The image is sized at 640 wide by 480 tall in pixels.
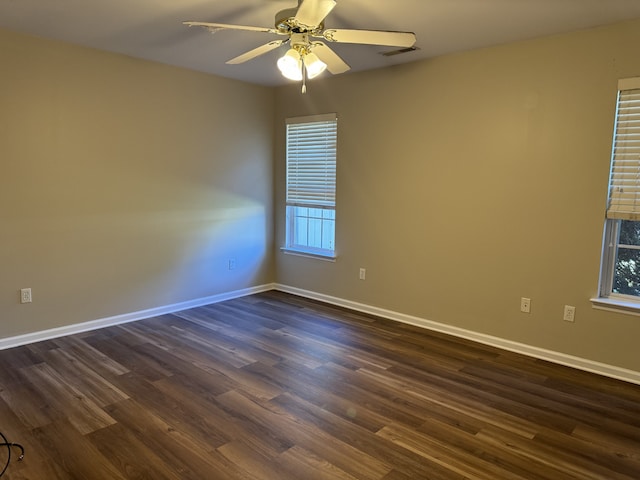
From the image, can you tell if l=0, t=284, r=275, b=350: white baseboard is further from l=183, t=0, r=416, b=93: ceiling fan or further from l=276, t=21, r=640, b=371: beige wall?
l=183, t=0, r=416, b=93: ceiling fan

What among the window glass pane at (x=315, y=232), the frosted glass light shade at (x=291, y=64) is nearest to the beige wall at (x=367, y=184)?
the window glass pane at (x=315, y=232)

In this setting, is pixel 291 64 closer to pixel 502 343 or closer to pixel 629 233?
pixel 629 233

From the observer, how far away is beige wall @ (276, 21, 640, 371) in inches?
125

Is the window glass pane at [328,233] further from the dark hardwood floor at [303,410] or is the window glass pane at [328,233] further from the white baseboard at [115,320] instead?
the dark hardwood floor at [303,410]

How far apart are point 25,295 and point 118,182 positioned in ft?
4.02

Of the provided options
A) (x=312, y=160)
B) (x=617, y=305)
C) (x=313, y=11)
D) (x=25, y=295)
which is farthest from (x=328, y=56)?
(x=25, y=295)

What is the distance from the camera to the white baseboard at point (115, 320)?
142 inches

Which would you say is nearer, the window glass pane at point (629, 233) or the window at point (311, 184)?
the window glass pane at point (629, 233)

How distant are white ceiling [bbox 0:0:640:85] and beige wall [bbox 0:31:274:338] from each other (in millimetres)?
402

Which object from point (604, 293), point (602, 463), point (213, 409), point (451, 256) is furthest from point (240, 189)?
point (602, 463)

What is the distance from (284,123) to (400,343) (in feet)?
9.68

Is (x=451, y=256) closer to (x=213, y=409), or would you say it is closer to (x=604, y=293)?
(x=604, y=293)

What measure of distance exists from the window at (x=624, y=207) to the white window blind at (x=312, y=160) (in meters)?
2.59

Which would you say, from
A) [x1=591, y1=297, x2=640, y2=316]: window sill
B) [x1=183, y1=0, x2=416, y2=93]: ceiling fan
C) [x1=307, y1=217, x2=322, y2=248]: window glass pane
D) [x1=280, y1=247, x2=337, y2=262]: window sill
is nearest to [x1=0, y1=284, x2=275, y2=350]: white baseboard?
[x1=280, y1=247, x2=337, y2=262]: window sill
